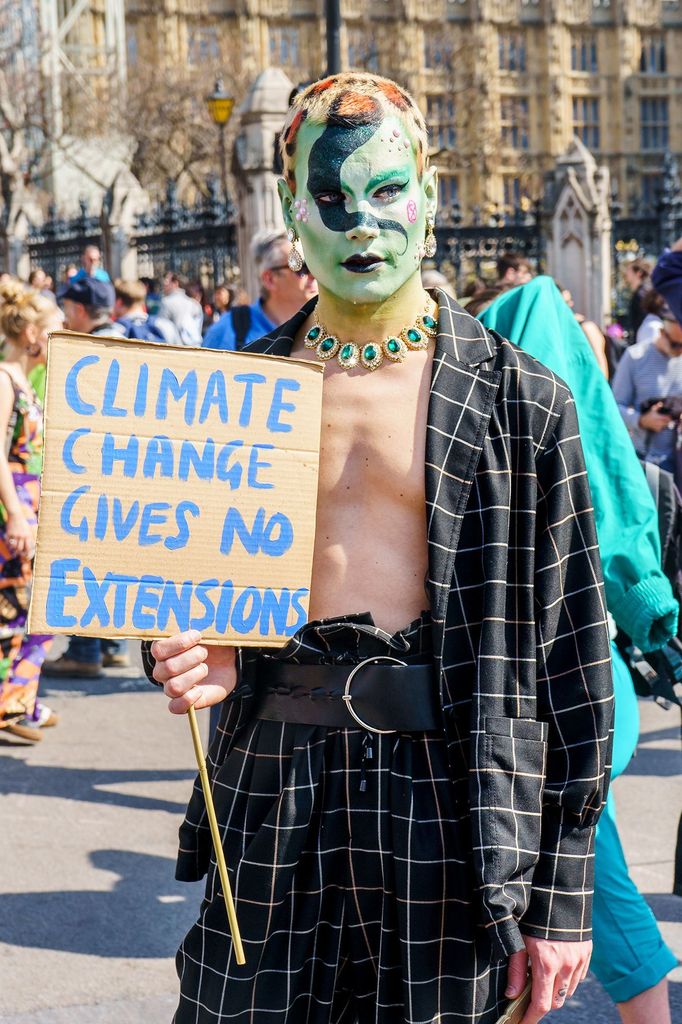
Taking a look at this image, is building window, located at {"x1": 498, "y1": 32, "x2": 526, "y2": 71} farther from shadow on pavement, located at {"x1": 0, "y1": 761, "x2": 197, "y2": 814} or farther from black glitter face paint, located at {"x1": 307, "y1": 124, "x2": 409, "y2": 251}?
black glitter face paint, located at {"x1": 307, "y1": 124, "x2": 409, "y2": 251}

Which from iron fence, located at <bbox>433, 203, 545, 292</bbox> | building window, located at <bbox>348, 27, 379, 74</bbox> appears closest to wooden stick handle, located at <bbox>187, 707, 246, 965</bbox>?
iron fence, located at <bbox>433, 203, 545, 292</bbox>

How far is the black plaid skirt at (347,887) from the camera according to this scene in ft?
7.18

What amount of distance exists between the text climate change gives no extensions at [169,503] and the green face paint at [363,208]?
0.82 ft

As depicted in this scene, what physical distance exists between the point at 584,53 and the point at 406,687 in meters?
89.1

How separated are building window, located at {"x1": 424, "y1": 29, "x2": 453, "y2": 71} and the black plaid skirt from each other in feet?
194

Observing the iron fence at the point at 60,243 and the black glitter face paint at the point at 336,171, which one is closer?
the black glitter face paint at the point at 336,171

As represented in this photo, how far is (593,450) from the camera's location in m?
3.09

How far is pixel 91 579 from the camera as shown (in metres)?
2.13

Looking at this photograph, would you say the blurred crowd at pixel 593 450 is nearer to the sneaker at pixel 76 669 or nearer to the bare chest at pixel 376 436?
the sneaker at pixel 76 669

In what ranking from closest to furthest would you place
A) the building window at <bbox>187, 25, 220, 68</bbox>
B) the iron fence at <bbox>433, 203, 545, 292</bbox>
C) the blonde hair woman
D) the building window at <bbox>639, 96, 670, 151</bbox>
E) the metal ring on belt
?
the metal ring on belt < the blonde hair woman < the iron fence at <bbox>433, 203, 545, 292</bbox> < the building window at <bbox>187, 25, 220, 68</bbox> < the building window at <bbox>639, 96, 670, 151</bbox>

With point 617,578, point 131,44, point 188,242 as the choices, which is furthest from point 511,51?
point 617,578

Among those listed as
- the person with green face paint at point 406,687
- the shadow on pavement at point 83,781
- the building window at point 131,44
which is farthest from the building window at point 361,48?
the person with green face paint at point 406,687

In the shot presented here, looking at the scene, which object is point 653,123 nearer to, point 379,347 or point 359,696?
point 379,347

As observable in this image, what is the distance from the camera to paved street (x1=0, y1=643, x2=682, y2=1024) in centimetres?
396
